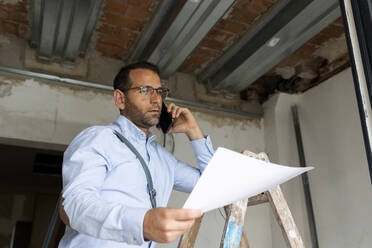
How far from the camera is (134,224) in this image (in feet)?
2.77

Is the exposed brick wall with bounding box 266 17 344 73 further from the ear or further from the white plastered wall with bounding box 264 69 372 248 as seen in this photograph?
the ear

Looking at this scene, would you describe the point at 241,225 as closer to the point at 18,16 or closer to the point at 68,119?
the point at 68,119

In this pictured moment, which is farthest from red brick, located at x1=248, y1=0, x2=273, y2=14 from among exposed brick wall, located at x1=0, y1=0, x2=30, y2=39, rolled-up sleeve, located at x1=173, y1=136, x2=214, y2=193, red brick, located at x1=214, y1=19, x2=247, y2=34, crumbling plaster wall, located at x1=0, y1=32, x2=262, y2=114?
exposed brick wall, located at x1=0, y1=0, x2=30, y2=39

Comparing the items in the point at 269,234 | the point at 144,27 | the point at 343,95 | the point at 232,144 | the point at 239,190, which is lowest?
the point at 269,234

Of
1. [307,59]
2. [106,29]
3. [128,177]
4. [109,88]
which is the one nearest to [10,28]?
[106,29]

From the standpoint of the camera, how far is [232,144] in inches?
127

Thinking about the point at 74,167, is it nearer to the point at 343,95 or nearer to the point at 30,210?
the point at 343,95

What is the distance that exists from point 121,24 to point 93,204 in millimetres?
1986

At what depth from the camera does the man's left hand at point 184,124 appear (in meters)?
1.76

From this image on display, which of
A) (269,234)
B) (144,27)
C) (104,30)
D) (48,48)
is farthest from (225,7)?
(269,234)

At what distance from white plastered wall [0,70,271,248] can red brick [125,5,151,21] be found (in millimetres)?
682

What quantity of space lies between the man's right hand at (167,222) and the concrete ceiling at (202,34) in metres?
1.57

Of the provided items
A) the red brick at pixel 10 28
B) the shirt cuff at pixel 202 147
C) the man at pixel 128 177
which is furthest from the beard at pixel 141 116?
the red brick at pixel 10 28

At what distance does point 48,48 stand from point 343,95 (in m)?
2.26
